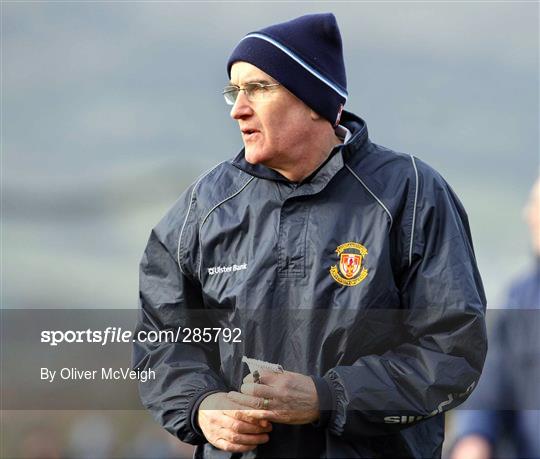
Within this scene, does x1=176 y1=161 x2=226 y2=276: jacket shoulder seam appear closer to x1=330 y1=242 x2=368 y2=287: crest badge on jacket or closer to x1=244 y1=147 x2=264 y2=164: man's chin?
x1=244 y1=147 x2=264 y2=164: man's chin

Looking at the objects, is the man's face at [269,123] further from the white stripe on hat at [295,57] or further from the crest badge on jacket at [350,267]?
the crest badge on jacket at [350,267]

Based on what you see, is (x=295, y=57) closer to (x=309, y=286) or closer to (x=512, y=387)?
(x=309, y=286)

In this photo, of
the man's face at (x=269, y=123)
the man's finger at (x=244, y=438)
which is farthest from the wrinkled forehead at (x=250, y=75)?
the man's finger at (x=244, y=438)

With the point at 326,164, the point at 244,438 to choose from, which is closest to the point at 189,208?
the point at 326,164

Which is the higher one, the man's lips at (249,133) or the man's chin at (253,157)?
the man's lips at (249,133)

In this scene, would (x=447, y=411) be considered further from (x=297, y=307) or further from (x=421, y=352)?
(x=297, y=307)

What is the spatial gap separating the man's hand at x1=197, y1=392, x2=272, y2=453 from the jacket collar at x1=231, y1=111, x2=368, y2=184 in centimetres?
51

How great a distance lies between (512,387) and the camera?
6.19 ft

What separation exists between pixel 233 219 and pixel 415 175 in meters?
0.42

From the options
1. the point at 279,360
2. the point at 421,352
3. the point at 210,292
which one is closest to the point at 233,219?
the point at 210,292

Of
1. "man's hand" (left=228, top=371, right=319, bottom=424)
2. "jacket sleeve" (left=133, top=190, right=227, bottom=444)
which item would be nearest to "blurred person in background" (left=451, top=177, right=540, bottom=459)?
"man's hand" (left=228, top=371, right=319, bottom=424)

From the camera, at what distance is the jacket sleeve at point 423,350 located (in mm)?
2455

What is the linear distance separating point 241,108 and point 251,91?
2.2 inches

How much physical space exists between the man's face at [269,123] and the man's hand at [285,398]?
0.50 metres
